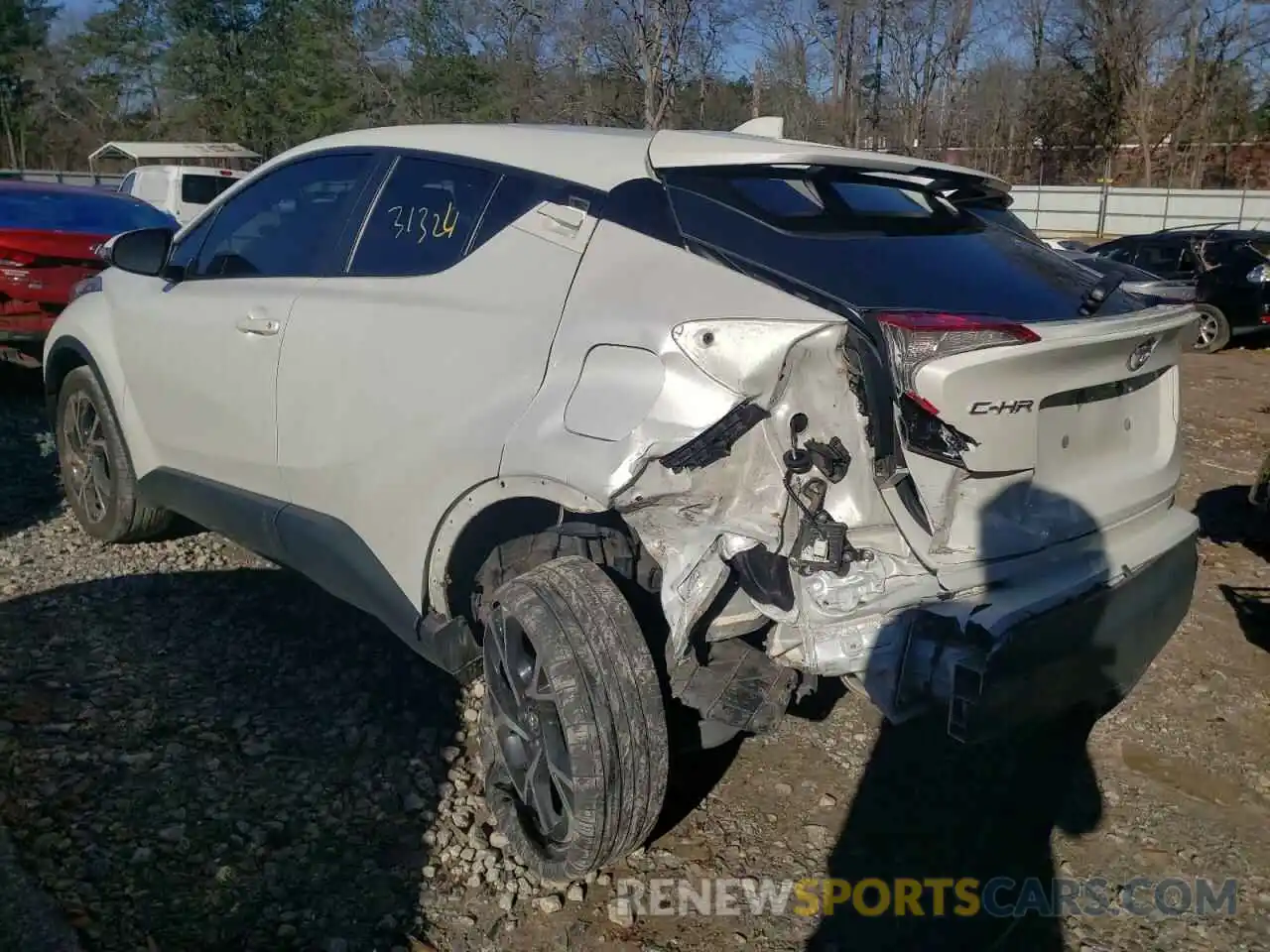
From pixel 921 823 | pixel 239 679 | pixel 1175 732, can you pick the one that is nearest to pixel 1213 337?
pixel 1175 732

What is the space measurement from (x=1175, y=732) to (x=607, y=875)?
2.14 metres

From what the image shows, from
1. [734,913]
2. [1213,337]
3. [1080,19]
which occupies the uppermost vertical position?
[1080,19]

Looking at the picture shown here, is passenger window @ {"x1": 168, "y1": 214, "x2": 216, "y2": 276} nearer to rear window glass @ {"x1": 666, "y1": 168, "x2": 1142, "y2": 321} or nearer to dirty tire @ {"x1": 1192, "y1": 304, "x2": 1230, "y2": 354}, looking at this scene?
rear window glass @ {"x1": 666, "y1": 168, "x2": 1142, "y2": 321}

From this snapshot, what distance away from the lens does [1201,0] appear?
36281mm

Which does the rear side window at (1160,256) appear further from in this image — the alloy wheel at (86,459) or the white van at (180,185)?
the white van at (180,185)

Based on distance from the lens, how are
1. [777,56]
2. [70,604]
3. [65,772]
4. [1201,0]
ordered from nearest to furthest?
[65,772], [70,604], [777,56], [1201,0]

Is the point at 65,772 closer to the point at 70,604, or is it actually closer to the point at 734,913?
the point at 70,604

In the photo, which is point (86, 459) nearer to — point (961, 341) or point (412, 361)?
point (412, 361)

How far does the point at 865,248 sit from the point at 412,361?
1.30m

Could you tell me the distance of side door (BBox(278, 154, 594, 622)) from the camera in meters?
2.89

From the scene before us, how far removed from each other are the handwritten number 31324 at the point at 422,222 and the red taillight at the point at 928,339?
1.38 meters

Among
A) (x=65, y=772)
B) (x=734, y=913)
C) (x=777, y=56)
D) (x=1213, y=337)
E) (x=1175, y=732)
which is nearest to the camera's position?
(x=734, y=913)

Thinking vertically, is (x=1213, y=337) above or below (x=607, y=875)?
above

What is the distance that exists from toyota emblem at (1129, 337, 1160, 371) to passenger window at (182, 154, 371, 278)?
2.43 m
